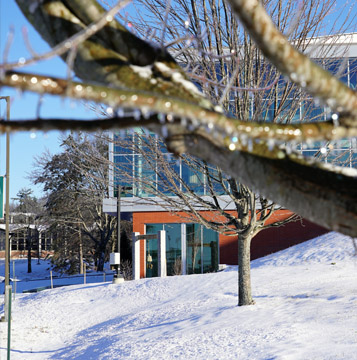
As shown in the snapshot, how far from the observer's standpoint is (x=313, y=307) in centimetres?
1022

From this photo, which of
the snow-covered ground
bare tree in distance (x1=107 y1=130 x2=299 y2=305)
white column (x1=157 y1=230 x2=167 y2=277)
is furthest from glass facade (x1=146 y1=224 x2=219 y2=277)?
bare tree in distance (x1=107 y1=130 x2=299 y2=305)

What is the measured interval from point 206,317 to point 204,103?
885 cm

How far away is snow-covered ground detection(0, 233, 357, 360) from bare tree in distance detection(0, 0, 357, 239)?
567 cm

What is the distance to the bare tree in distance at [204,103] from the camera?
80.0 inches

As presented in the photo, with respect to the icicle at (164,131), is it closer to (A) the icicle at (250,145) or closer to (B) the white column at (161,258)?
(A) the icicle at (250,145)

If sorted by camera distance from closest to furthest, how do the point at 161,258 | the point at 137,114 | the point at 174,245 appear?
the point at 137,114 < the point at 161,258 < the point at 174,245

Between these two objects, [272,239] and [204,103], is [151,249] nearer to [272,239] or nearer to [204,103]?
[272,239]

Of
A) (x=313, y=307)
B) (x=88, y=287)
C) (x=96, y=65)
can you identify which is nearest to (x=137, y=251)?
(x=88, y=287)

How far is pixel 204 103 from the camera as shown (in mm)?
2379

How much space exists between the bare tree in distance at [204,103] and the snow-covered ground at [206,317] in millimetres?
5674

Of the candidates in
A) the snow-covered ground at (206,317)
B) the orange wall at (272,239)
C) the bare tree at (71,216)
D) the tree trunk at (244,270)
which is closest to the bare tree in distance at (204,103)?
the snow-covered ground at (206,317)

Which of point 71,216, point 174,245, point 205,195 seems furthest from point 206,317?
point 71,216

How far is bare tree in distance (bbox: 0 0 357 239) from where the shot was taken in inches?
80.0

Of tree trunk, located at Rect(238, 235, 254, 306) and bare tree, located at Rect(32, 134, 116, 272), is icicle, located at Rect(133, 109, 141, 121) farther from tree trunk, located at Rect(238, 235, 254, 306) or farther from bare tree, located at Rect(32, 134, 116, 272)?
bare tree, located at Rect(32, 134, 116, 272)
